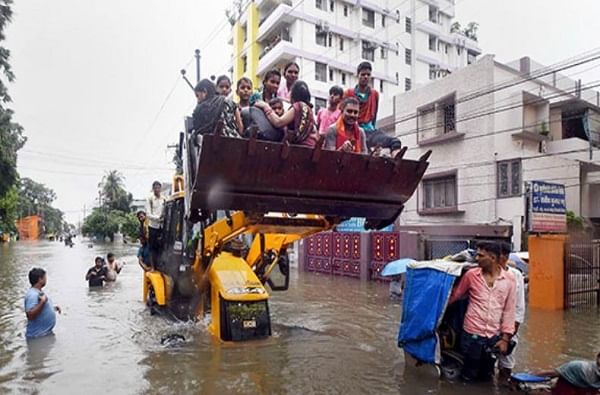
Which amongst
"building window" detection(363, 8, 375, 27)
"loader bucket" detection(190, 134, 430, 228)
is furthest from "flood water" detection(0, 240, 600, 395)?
"building window" detection(363, 8, 375, 27)

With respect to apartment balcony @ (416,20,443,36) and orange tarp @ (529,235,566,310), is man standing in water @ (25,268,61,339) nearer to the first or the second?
orange tarp @ (529,235,566,310)

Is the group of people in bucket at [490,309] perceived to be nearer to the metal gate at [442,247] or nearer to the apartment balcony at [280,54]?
the metal gate at [442,247]

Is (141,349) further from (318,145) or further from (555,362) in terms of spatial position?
(555,362)

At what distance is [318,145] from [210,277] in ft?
11.9

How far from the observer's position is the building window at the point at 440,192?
21.3 m

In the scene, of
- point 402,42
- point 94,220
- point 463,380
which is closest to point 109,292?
point 463,380

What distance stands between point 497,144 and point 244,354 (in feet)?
52.4

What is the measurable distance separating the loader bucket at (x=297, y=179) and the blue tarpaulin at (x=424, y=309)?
1.01m

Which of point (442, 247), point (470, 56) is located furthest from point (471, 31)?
point (442, 247)

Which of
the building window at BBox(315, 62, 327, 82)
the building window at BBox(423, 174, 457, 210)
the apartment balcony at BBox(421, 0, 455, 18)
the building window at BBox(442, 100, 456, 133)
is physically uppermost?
the apartment balcony at BBox(421, 0, 455, 18)

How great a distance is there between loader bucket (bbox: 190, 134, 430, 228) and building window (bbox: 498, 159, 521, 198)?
50.5ft

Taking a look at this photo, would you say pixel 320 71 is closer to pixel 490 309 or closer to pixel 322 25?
pixel 322 25

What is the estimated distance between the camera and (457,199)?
20828 mm

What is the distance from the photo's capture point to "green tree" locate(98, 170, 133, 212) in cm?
7481
